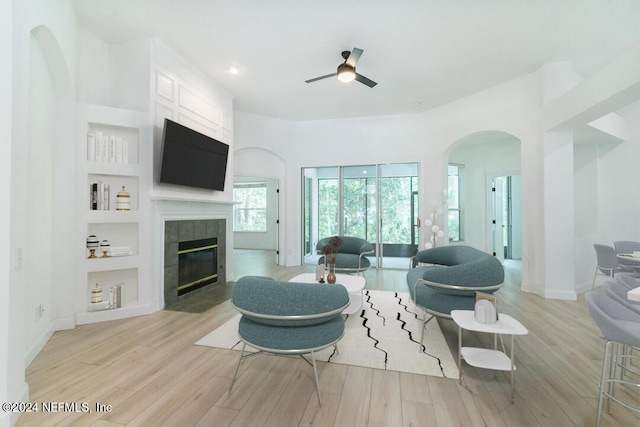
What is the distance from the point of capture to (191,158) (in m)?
3.97

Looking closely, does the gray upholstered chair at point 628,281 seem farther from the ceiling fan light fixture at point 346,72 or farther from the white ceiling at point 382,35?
the ceiling fan light fixture at point 346,72

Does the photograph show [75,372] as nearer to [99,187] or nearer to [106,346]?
Answer: [106,346]

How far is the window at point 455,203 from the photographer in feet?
22.9

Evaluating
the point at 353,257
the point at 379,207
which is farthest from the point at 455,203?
the point at 353,257

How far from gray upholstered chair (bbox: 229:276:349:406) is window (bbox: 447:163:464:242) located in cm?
596

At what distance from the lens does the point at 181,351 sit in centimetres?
258

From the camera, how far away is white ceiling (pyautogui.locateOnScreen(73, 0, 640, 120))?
117 inches

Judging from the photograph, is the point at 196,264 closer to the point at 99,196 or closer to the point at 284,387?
the point at 99,196

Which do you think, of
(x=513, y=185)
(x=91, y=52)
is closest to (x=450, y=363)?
(x=91, y=52)

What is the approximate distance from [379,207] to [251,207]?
217 inches

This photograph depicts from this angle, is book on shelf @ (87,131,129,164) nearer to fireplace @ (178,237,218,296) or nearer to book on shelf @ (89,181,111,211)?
book on shelf @ (89,181,111,211)

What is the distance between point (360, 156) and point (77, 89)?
4998 mm

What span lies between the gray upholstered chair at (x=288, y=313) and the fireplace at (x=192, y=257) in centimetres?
238

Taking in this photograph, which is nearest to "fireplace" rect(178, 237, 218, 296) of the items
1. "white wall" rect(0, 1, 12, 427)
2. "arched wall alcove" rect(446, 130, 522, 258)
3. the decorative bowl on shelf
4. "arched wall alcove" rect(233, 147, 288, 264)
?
the decorative bowl on shelf
